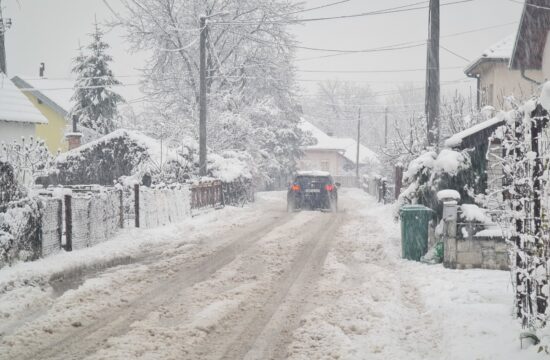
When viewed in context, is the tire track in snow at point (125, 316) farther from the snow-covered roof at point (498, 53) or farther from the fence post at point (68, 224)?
the snow-covered roof at point (498, 53)

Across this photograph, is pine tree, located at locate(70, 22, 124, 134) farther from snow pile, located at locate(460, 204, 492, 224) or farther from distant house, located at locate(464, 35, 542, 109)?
snow pile, located at locate(460, 204, 492, 224)

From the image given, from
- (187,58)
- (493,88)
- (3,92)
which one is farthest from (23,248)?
(187,58)

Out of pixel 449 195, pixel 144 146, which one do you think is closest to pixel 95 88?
pixel 144 146

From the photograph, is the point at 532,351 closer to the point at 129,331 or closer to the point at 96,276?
the point at 129,331

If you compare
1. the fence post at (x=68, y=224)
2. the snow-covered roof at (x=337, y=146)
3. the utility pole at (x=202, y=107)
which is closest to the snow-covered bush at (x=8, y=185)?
the fence post at (x=68, y=224)

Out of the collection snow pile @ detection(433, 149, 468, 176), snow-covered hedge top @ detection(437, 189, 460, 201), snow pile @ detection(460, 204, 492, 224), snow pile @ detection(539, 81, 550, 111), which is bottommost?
snow pile @ detection(460, 204, 492, 224)

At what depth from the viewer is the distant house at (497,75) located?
2400 centimetres

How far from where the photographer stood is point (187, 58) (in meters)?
36.6

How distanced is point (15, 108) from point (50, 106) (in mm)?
18569

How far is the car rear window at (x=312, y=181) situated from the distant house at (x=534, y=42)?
8.67 metres

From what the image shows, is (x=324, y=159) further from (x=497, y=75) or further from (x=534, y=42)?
(x=534, y=42)

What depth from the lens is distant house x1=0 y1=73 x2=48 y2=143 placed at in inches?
1006

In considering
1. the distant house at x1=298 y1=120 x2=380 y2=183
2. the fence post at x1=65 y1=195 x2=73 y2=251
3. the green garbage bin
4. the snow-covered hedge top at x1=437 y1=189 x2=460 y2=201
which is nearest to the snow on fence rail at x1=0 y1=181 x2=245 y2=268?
the fence post at x1=65 y1=195 x2=73 y2=251

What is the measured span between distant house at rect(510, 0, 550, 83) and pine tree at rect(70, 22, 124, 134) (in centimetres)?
2774
